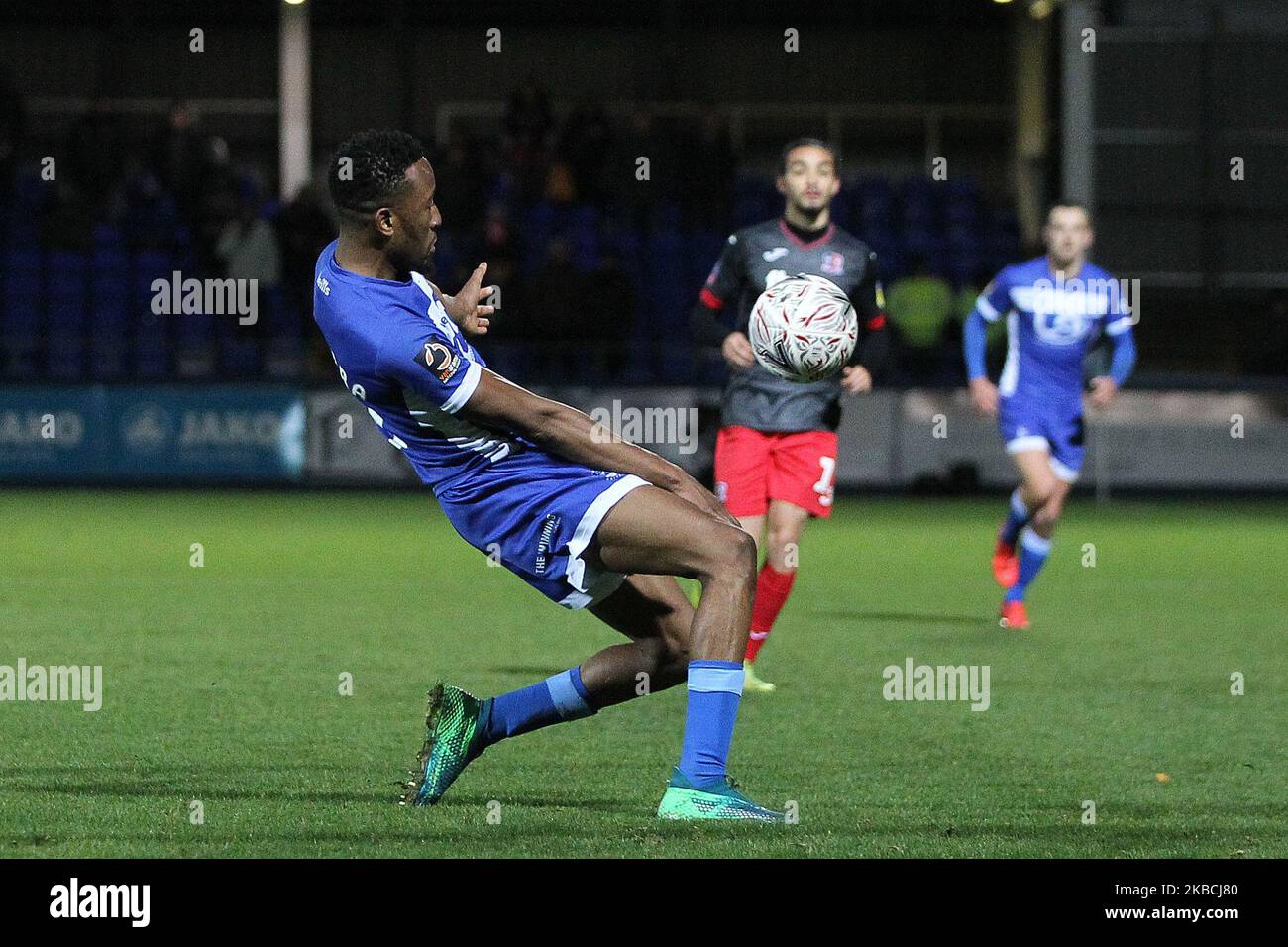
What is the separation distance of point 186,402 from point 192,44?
10024mm

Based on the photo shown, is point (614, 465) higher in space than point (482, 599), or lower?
higher

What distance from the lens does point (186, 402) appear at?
70.2 feet

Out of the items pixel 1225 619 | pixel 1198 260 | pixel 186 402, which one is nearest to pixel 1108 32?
pixel 1198 260

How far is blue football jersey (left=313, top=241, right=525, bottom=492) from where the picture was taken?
5.63 metres

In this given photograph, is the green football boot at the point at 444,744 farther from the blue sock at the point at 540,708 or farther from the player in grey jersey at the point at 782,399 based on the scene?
the player in grey jersey at the point at 782,399

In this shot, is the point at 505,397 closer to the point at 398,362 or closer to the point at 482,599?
the point at 398,362

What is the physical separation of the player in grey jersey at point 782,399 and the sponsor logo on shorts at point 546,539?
320 centimetres

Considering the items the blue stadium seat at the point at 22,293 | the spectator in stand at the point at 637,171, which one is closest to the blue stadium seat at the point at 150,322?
the blue stadium seat at the point at 22,293

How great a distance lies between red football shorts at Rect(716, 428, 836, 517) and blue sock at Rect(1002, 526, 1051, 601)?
2.43m

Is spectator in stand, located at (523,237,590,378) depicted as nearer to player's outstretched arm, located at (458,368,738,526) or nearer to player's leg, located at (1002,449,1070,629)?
player's leg, located at (1002,449,1070,629)

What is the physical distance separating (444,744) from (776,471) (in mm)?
3373

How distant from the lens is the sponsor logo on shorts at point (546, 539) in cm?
582

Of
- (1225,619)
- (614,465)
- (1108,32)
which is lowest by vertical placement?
(1225,619)
